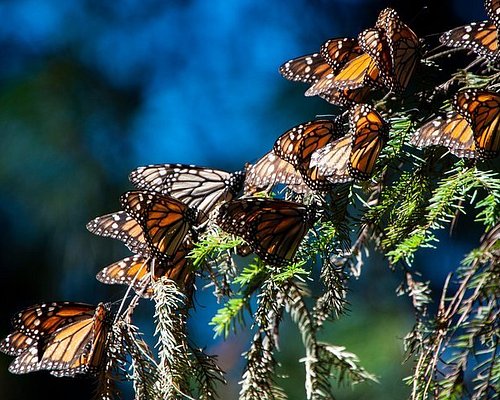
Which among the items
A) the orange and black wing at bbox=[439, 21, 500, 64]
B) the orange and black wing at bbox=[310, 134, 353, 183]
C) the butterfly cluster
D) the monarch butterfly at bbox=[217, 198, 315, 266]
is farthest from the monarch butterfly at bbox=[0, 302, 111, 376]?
the orange and black wing at bbox=[439, 21, 500, 64]

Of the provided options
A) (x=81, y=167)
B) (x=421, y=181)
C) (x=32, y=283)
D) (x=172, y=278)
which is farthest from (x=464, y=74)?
(x=32, y=283)

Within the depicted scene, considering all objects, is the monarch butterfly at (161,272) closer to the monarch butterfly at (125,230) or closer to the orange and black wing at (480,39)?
the monarch butterfly at (125,230)

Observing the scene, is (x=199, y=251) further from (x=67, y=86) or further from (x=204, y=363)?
(x=67, y=86)

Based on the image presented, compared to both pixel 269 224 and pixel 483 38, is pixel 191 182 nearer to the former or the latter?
pixel 269 224

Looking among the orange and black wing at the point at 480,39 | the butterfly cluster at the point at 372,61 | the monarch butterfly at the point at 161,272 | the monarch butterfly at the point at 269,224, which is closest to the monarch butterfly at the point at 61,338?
the monarch butterfly at the point at 161,272

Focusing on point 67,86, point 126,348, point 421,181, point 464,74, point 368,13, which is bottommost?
point 126,348
